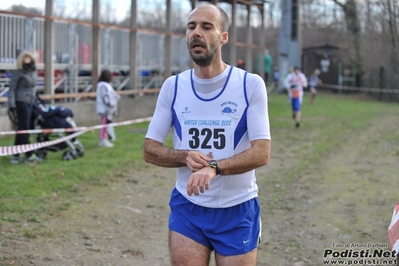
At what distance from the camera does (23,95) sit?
1173 cm

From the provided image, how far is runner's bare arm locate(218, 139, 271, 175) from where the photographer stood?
12.1 ft

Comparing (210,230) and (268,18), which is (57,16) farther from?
(268,18)

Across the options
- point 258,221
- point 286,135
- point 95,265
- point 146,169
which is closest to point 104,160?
point 146,169

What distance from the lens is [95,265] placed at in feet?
21.9

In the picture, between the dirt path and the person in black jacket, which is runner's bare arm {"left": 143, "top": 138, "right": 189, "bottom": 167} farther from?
the person in black jacket

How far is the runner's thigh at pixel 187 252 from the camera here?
12.6 feet

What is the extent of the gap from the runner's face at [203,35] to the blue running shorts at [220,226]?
0.86m

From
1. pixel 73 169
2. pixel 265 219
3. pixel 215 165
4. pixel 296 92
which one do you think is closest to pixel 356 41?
pixel 296 92

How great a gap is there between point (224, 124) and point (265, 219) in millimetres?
5139

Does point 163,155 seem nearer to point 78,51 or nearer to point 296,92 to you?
point 78,51

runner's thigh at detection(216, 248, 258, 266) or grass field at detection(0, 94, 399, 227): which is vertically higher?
runner's thigh at detection(216, 248, 258, 266)

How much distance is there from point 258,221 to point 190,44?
1.15 meters

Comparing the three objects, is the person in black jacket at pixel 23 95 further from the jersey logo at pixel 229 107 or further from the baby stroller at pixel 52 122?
the jersey logo at pixel 229 107

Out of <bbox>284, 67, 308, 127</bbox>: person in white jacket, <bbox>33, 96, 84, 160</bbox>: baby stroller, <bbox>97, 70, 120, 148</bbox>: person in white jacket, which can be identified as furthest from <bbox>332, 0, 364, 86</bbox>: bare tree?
<bbox>33, 96, 84, 160</bbox>: baby stroller
